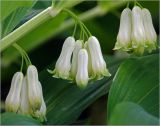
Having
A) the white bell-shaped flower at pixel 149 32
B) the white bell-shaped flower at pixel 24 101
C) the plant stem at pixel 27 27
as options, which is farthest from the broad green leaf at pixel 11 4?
the white bell-shaped flower at pixel 149 32

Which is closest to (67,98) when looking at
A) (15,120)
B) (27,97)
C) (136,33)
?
(27,97)

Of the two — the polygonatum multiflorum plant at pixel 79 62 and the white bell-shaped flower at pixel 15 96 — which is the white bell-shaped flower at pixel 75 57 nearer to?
the polygonatum multiflorum plant at pixel 79 62

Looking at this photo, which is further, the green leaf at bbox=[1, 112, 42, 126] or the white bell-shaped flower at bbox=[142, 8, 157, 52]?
the white bell-shaped flower at bbox=[142, 8, 157, 52]

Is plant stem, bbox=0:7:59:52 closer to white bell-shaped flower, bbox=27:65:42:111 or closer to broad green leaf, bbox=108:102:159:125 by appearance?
white bell-shaped flower, bbox=27:65:42:111

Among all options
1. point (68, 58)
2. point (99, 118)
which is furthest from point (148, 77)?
point (99, 118)

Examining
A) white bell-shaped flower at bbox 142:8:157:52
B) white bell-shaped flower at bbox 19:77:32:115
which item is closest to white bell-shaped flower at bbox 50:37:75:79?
white bell-shaped flower at bbox 19:77:32:115

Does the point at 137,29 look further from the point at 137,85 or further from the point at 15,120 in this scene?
the point at 15,120
